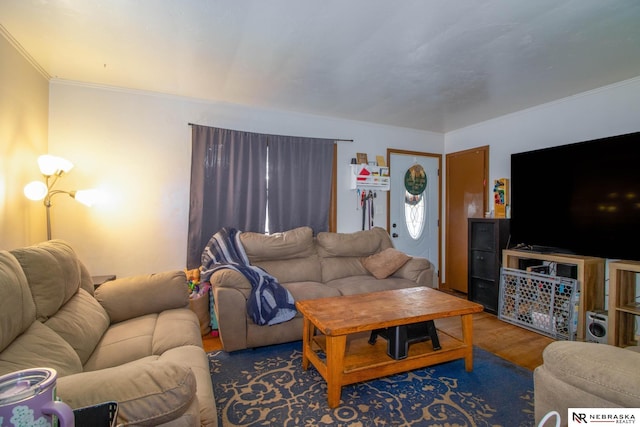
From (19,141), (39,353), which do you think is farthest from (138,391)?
(19,141)

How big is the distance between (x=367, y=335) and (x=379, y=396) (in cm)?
52

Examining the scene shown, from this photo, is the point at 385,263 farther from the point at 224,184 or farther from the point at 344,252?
the point at 224,184

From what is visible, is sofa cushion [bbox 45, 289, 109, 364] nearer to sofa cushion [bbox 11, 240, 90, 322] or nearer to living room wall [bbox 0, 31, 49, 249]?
sofa cushion [bbox 11, 240, 90, 322]

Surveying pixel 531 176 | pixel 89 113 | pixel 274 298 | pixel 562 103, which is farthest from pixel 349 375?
pixel 562 103

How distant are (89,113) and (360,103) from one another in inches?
108

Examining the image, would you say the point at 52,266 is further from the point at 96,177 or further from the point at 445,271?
the point at 445,271

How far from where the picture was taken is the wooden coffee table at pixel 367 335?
1.83m

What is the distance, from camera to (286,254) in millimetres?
3283

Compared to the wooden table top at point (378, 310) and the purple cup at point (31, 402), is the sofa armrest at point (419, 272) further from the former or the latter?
the purple cup at point (31, 402)

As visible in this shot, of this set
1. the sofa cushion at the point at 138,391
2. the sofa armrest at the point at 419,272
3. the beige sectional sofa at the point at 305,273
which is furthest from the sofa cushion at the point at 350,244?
the sofa cushion at the point at 138,391

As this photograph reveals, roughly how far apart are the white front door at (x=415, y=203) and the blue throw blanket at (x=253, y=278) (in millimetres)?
2241

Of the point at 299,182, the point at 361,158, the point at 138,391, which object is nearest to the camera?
the point at 138,391

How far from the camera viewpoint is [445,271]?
4719 mm

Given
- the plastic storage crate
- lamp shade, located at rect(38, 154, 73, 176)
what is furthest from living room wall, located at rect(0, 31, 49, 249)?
the plastic storage crate
